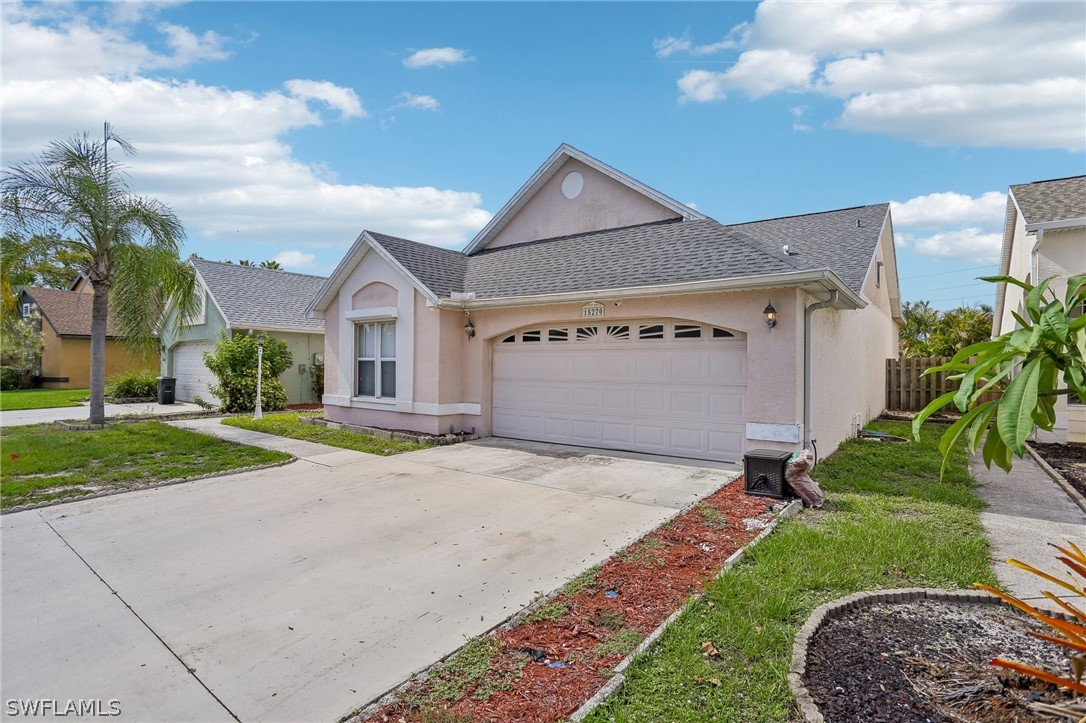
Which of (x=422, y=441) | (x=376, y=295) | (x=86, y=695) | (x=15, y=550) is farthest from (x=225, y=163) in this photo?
(x=86, y=695)

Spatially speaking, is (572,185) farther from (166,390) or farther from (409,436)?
(166,390)

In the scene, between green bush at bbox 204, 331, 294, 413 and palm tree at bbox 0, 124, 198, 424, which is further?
green bush at bbox 204, 331, 294, 413

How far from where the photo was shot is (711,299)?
876 cm

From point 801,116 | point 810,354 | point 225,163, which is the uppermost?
point 801,116

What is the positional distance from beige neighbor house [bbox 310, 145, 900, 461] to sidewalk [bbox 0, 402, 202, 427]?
7.26m

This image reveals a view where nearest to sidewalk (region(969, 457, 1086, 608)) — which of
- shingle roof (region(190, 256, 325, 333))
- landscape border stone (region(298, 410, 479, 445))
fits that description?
landscape border stone (region(298, 410, 479, 445))

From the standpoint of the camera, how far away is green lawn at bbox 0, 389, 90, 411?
60.7 ft

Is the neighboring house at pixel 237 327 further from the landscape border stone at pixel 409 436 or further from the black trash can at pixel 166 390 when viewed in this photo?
the landscape border stone at pixel 409 436

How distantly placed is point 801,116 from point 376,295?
10655 mm

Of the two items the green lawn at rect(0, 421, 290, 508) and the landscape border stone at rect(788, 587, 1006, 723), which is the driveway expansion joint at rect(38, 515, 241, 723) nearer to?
the green lawn at rect(0, 421, 290, 508)

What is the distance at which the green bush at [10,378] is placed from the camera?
2467 centimetres

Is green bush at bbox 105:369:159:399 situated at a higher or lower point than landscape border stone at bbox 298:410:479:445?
higher

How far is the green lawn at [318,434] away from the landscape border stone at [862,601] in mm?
7959

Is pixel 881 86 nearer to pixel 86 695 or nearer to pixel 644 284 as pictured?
pixel 644 284
